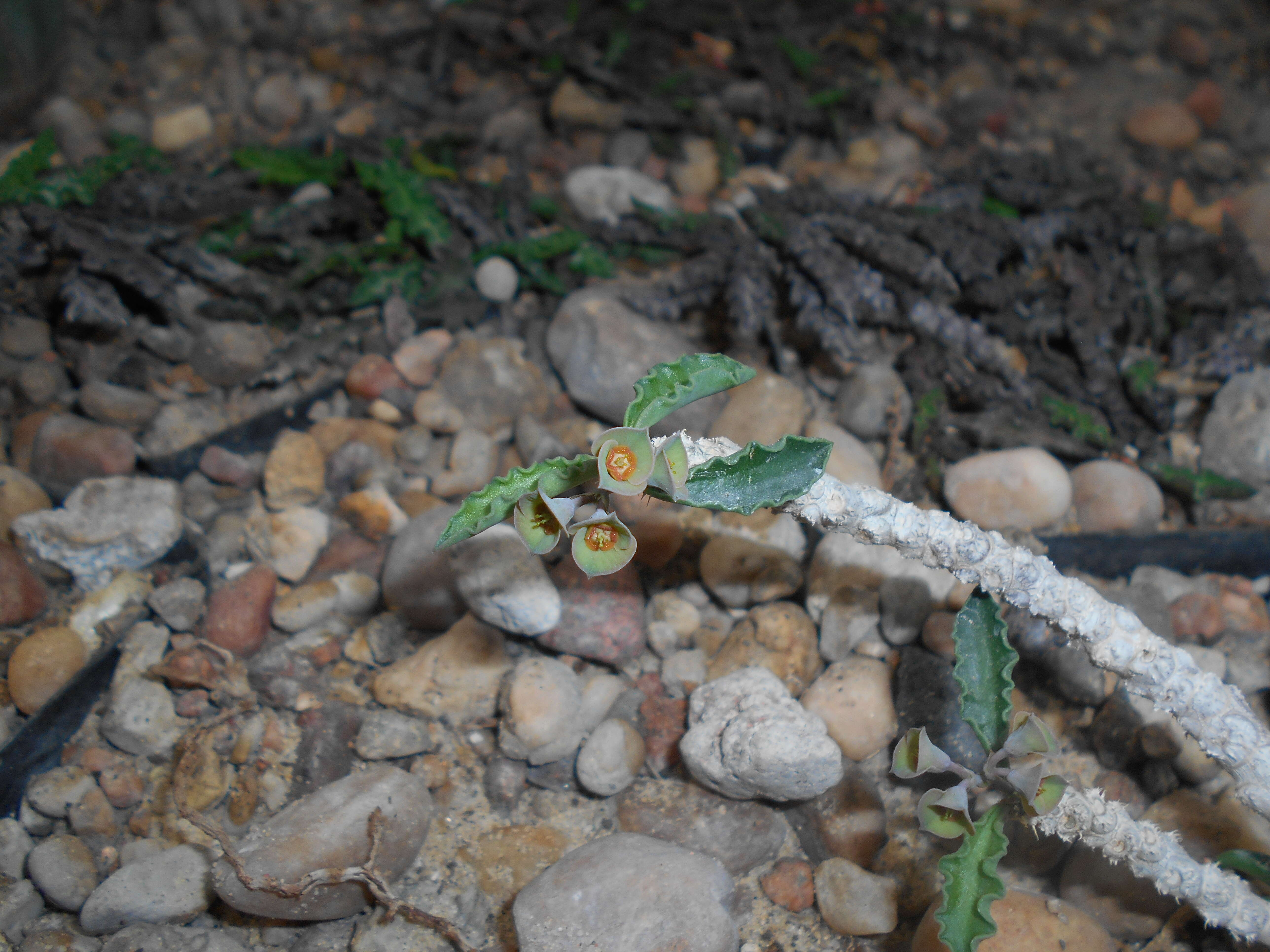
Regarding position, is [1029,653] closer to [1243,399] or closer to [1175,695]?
[1175,695]

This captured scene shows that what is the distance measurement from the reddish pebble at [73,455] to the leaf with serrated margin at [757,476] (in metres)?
1.95

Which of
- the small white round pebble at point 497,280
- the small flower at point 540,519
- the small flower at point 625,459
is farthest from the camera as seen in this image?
the small white round pebble at point 497,280

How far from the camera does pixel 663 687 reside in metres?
2.12

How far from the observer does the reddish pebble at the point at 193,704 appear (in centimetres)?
200

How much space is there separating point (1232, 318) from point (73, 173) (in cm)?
459

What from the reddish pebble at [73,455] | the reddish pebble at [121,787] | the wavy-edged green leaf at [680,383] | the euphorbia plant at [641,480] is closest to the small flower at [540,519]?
the euphorbia plant at [641,480]

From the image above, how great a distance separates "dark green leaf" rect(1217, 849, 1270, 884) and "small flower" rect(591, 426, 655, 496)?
5.21 feet

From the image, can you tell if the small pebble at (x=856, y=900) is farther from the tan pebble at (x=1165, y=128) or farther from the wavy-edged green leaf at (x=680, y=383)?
the tan pebble at (x=1165, y=128)

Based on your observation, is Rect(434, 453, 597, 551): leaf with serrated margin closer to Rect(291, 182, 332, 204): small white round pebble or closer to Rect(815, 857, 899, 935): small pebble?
Rect(815, 857, 899, 935): small pebble

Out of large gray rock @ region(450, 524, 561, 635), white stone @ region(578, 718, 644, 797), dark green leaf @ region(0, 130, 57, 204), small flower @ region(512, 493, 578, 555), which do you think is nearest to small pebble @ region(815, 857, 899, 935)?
white stone @ region(578, 718, 644, 797)

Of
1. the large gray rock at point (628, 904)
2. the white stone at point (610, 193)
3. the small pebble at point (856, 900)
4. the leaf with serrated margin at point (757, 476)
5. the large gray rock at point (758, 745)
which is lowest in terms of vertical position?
the small pebble at point (856, 900)

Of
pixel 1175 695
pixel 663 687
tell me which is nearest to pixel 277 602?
pixel 663 687

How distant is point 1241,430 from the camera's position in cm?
258

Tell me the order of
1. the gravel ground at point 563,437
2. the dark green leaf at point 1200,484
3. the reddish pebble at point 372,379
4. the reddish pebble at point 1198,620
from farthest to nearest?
the reddish pebble at point 372,379, the dark green leaf at point 1200,484, the reddish pebble at point 1198,620, the gravel ground at point 563,437
